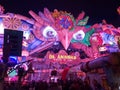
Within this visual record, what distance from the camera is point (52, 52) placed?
36.6 meters

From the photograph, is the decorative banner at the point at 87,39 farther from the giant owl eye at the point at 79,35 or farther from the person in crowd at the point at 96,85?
the person in crowd at the point at 96,85

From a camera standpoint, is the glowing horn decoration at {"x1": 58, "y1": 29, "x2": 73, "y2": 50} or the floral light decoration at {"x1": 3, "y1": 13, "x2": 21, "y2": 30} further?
the glowing horn decoration at {"x1": 58, "y1": 29, "x2": 73, "y2": 50}

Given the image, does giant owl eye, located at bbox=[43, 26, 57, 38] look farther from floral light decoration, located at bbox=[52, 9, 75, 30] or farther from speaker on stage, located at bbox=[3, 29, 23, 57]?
speaker on stage, located at bbox=[3, 29, 23, 57]

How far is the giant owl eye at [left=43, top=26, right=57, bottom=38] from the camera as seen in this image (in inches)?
1439

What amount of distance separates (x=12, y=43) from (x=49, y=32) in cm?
2760

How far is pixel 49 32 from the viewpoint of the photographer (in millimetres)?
36906

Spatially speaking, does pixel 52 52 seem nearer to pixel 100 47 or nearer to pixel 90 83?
pixel 100 47

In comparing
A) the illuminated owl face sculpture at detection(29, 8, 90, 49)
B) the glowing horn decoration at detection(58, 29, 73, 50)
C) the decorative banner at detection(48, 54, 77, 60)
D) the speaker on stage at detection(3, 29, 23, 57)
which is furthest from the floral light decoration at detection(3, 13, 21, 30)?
the speaker on stage at detection(3, 29, 23, 57)

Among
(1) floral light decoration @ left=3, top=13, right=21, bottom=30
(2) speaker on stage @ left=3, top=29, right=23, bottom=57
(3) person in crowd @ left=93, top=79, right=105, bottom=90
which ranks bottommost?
(3) person in crowd @ left=93, top=79, right=105, bottom=90

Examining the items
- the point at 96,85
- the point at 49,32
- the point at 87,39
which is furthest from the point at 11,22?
the point at 96,85

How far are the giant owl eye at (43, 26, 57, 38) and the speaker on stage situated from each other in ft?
88.7

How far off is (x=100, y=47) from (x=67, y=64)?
505 cm

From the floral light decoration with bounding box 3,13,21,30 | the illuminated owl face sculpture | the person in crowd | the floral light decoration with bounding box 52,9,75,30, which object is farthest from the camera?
the floral light decoration with bounding box 52,9,75,30

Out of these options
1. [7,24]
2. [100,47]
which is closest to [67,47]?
[100,47]
